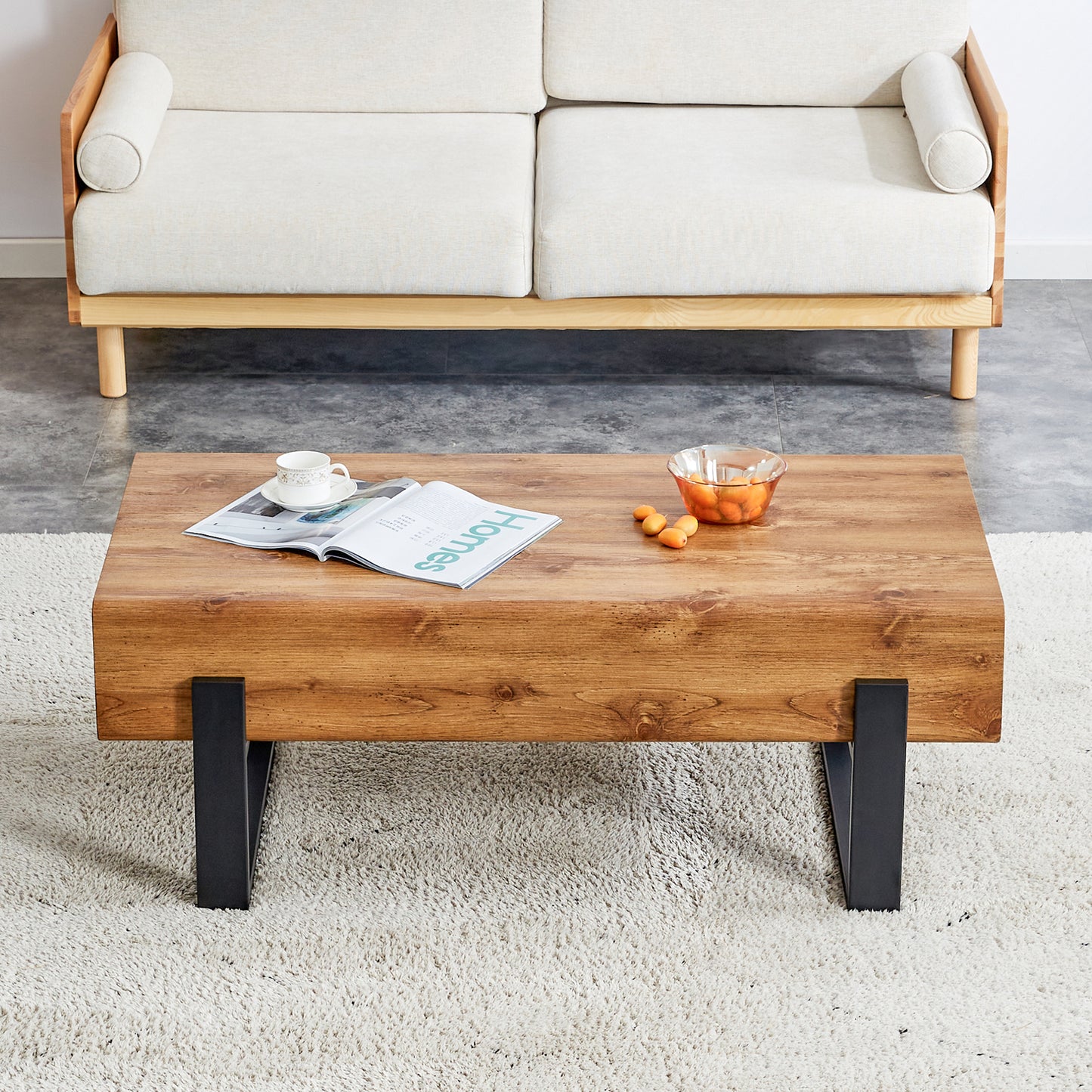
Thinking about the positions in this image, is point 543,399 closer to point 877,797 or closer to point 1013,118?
point 1013,118

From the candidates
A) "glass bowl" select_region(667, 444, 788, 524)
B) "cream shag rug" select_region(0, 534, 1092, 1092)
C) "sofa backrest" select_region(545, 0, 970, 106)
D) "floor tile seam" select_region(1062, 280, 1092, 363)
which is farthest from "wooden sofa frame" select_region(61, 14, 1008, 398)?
"glass bowl" select_region(667, 444, 788, 524)

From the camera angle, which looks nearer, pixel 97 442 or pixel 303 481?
pixel 303 481

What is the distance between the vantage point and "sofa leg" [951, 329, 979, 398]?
332cm

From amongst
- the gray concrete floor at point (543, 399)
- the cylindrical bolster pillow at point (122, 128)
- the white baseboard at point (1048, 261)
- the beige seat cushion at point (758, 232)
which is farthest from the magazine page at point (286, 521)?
the white baseboard at point (1048, 261)

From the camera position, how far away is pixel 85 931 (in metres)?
1.87

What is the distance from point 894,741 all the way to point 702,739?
227mm

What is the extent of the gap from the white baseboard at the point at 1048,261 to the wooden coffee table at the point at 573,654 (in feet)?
7.84

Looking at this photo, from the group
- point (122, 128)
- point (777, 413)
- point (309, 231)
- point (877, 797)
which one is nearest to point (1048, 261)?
point (777, 413)

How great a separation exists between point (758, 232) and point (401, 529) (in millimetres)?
1481

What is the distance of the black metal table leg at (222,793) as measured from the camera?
5.92 ft

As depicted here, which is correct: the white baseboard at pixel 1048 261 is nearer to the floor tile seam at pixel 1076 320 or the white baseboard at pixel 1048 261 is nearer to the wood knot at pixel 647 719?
the floor tile seam at pixel 1076 320

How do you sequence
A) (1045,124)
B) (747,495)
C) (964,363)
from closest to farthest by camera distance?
(747,495)
(964,363)
(1045,124)

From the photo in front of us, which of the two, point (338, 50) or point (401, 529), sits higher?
point (338, 50)

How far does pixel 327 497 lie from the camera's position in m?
1.96
